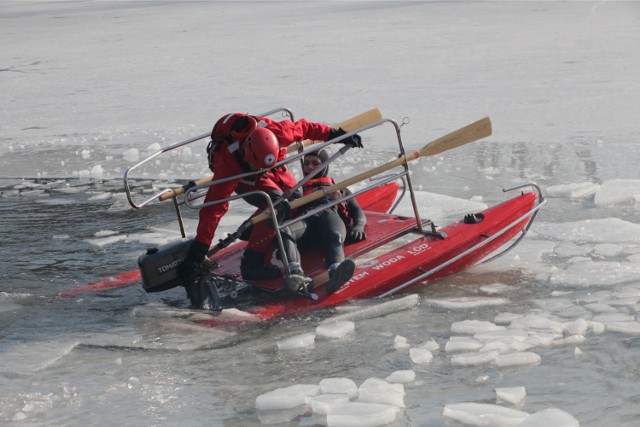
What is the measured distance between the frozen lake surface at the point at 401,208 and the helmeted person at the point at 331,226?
285 mm

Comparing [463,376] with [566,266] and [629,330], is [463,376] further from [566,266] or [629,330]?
[566,266]

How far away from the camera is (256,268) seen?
635 cm

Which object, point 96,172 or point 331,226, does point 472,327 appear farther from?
point 96,172

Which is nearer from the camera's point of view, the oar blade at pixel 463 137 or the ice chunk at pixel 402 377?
the ice chunk at pixel 402 377

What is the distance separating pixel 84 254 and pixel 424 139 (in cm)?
420

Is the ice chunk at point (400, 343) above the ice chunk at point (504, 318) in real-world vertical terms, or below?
above

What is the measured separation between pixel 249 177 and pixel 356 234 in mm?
851

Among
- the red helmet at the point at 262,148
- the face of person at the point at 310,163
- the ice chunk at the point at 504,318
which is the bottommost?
the ice chunk at the point at 504,318

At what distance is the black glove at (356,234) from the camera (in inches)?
260

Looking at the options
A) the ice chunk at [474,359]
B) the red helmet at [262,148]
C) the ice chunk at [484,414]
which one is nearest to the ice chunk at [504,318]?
the ice chunk at [474,359]

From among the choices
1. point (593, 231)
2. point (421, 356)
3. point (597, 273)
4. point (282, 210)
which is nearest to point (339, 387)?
point (421, 356)

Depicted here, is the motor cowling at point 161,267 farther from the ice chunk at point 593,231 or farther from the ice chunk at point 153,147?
the ice chunk at point 153,147

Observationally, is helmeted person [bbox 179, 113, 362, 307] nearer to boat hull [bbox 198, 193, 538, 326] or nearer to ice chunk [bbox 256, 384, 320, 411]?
boat hull [bbox 198, 193, 538, 326]

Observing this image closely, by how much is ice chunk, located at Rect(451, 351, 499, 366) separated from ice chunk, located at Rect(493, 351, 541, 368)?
0.12ft
